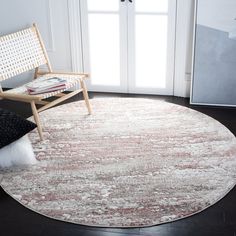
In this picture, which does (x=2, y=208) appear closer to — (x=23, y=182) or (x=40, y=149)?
(x=23, y=182)

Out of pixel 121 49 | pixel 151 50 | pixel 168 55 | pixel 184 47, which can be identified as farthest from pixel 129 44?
pixel 184 47

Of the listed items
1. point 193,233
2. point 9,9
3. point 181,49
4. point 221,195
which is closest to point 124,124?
point 181,49

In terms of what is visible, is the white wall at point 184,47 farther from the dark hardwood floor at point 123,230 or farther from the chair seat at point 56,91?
the dark hardwood floor at point 123,230

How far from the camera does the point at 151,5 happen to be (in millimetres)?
3668

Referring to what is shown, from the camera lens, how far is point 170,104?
3775 mm

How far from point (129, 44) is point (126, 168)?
1.60 metres

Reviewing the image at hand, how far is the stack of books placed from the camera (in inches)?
121

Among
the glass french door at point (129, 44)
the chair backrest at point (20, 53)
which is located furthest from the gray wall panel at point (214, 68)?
the chair backrest at point (20, 53)

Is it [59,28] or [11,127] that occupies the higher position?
[59,28]

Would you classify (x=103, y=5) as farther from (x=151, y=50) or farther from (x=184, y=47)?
(x=184, y=47)

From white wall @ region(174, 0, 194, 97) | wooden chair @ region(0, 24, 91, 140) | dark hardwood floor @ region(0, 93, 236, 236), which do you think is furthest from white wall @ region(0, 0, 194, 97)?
dark hardwood floor @ region(0, 93, 236, 236)

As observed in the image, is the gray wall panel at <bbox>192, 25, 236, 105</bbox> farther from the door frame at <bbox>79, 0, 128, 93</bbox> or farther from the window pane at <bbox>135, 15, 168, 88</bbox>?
the door frame at <bbox>79, 0, 128, 93</bbox>

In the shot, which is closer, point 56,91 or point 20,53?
point 56,91

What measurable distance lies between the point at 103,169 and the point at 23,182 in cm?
53
